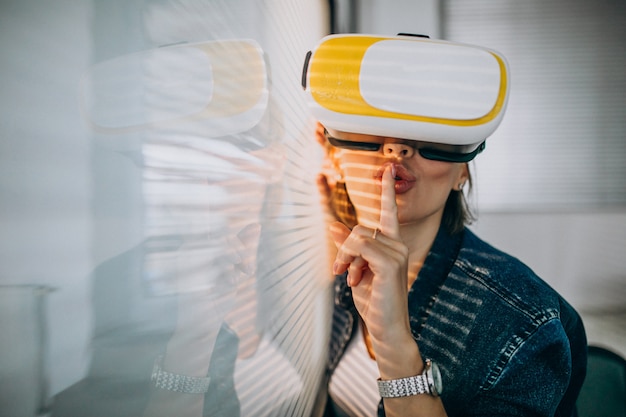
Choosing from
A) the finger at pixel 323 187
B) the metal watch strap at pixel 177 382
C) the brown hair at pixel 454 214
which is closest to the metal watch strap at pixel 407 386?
the metal watch strap at pixel 177 382

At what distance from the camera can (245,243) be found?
2.02 ft

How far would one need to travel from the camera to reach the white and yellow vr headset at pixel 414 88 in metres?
0.62

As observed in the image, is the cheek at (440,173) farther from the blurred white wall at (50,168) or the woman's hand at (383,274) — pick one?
the blurred white wall at (50,168)

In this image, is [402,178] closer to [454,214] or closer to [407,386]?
[454,214]

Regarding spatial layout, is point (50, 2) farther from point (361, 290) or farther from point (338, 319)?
point (338, 319)

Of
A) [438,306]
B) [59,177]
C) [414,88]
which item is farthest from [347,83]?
[438,306]

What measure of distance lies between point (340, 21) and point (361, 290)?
1.28m

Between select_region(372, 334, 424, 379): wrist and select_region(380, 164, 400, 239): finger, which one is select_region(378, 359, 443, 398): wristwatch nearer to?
select_region(372, 334, 424, 379): wrist

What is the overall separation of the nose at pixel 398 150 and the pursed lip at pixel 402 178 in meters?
0.02

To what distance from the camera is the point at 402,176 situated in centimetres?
85

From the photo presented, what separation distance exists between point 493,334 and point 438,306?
0.14m

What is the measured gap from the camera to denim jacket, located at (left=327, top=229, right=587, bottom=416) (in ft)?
A: 2.64

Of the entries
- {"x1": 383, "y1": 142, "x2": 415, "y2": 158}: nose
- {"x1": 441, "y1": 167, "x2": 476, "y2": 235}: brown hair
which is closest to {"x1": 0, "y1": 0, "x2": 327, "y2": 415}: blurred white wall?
{"x1": 383, "y1": 142, "x2": 415, "y2": 158}: nose

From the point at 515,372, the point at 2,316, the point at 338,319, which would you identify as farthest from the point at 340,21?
the point at 2,316
